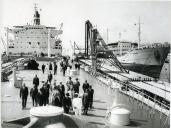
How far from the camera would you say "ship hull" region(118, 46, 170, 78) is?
23250 millimetres

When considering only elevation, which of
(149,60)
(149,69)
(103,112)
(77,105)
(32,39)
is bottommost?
(103,112)

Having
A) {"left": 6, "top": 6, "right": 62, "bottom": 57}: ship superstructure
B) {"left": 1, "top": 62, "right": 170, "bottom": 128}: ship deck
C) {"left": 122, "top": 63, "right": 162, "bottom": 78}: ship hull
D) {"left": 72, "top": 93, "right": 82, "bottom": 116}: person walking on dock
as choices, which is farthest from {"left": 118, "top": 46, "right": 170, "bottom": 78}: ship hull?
{"left": 72, "top": 93, "right": 82, "bottom": 116}: person walking on dock

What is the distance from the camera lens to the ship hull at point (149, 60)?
2325cm

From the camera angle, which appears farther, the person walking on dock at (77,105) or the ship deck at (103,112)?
the person walking on dock at (77,105)

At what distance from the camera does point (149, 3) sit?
7.31m

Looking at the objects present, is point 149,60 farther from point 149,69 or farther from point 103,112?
point 103,112

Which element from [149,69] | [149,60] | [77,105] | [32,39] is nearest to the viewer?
[77,105]

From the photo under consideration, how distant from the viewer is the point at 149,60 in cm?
2455

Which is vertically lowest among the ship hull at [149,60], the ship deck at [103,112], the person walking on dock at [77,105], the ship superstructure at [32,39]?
the ship deck at [103,112]

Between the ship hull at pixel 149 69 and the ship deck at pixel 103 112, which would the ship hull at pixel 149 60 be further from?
the ship deck at pixel 103 112

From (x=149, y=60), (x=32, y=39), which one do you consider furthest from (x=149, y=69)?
(x=32, y=39)

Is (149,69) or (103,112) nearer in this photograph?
(103,112)

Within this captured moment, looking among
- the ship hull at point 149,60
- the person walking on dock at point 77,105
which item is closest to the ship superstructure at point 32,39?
the ship hull at point 149,60

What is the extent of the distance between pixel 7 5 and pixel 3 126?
2.89 metres
